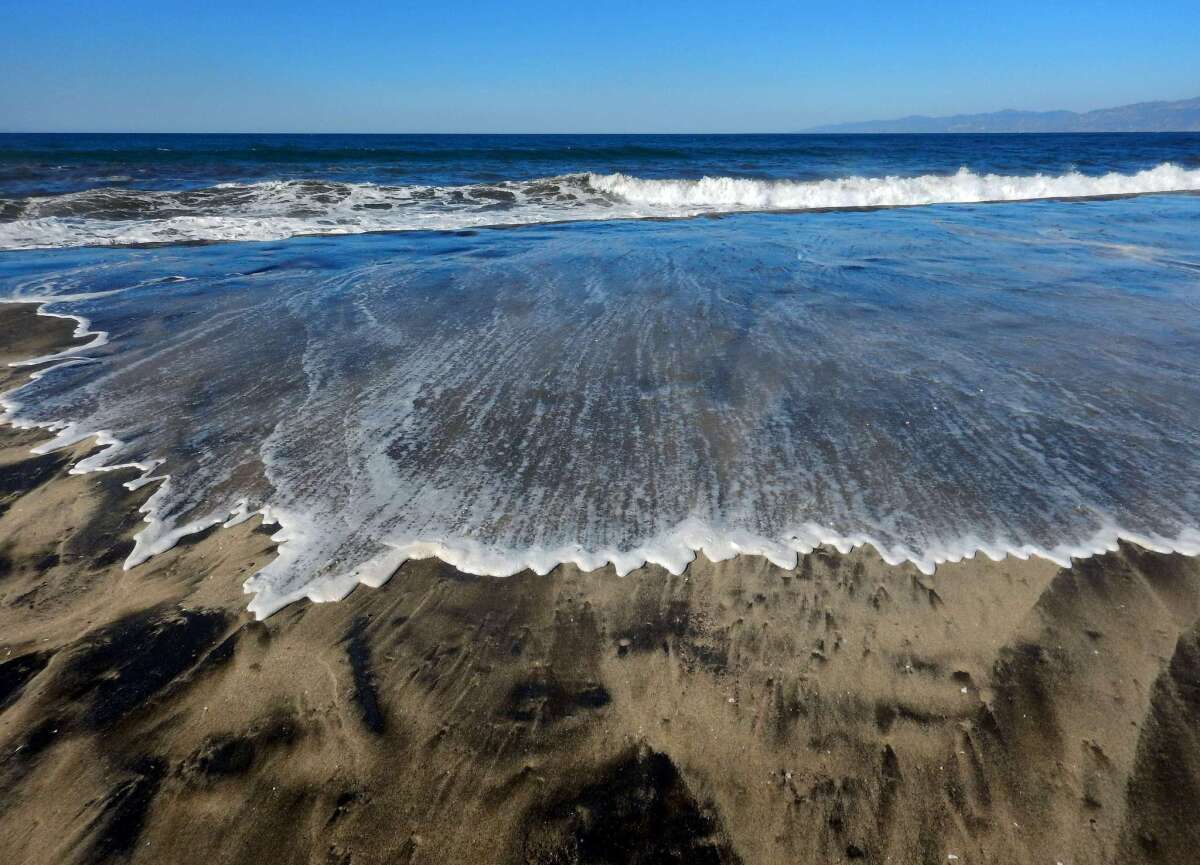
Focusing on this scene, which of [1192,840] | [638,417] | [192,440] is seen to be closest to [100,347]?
[192,440]

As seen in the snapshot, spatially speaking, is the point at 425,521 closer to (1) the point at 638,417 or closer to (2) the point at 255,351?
(1) the point at 638,417

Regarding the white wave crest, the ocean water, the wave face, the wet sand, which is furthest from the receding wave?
the wet sand

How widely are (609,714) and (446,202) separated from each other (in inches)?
735

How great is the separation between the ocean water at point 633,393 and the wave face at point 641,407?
2 cm

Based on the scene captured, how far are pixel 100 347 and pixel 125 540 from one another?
3.98 meters

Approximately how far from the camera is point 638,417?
173 inches

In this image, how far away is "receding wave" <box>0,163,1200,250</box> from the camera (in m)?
13.4

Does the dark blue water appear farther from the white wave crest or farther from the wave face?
the wave face

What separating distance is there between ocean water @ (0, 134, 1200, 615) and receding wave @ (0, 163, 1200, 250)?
6.18ft

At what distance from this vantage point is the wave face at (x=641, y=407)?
3.23 meters

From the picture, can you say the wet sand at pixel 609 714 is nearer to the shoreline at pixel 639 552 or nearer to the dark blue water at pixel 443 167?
the shoreline at pixel 639 552

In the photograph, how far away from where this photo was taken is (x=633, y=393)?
15.8 feet

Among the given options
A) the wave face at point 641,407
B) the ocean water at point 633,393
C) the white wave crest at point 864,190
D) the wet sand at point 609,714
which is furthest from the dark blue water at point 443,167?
the wet sand at point 609,714

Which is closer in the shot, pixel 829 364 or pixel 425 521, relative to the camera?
pixel 425 521
